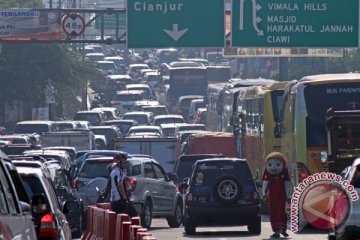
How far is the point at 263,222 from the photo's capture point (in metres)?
32.4

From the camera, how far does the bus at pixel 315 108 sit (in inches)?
1112

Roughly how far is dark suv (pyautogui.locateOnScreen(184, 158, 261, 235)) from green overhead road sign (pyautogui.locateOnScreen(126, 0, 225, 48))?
1226 cm

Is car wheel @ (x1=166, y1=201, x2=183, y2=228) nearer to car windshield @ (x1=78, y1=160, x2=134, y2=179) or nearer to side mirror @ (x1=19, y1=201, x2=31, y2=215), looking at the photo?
car windshield @ (x1=78, y1=160, x2=134, y2=179)

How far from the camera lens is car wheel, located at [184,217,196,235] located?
27.3 m

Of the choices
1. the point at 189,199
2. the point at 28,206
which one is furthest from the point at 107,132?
the point at 28,206

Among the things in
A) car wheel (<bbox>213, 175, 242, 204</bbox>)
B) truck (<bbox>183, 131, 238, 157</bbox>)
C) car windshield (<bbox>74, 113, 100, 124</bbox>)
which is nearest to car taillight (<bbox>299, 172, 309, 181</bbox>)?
car wheel (<bbox>213, 175, 242, 204</bbox>)

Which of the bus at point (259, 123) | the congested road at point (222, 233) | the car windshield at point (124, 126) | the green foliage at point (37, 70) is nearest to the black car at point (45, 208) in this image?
the congested road at point (222, 233)

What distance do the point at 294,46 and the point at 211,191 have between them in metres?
13.4

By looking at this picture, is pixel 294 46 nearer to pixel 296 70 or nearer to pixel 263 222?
pixel 263 222

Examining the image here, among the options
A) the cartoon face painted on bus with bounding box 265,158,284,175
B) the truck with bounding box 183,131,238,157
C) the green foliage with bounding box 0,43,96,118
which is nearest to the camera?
the cartoon face painted on bus with bounding box 265,158,284,175

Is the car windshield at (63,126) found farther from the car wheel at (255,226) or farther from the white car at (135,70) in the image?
the white car at (135,70)

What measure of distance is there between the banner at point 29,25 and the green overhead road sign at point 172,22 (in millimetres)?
6361

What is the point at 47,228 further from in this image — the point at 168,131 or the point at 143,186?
the point at 168,131

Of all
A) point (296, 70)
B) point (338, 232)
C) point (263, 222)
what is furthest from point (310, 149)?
point (296, 70)
